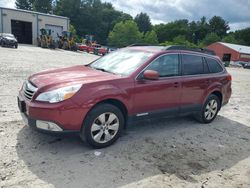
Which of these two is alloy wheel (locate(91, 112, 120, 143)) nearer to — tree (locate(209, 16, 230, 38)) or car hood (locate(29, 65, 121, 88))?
car hood (locate(29, 65, 121, 88))

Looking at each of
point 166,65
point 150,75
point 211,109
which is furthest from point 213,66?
point 150,75

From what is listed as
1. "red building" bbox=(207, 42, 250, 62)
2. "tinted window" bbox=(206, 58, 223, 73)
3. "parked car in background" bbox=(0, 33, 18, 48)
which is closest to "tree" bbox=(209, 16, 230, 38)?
"red building" bbox=(207, 42, 250, 62)

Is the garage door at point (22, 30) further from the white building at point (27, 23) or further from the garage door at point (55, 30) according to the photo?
the garage door at point (55, 30)

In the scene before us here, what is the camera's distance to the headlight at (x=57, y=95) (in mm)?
3648

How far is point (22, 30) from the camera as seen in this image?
4194 cm

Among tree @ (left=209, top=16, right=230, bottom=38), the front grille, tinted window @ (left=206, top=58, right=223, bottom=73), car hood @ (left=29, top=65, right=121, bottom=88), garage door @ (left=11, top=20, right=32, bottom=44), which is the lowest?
the front grille

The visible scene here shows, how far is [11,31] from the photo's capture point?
40125mm

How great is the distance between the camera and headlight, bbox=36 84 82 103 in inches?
144

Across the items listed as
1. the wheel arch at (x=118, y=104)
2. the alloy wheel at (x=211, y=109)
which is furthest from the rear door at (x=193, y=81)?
the wheel arch at (x=118, y=104)

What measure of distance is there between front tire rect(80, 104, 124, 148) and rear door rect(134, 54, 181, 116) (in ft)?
1.51

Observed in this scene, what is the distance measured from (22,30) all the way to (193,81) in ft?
140

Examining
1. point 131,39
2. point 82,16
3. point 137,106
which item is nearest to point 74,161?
point 137,106

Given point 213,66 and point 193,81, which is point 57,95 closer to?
point 193,81

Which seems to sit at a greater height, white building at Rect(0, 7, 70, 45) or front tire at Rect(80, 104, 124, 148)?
white building at Rect(0, 7, 70, 45)
